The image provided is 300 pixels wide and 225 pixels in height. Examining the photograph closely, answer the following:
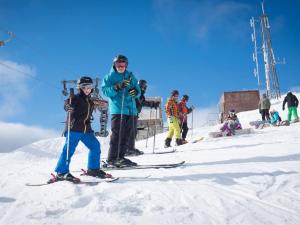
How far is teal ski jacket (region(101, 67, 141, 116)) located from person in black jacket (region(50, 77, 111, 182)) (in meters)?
0.81

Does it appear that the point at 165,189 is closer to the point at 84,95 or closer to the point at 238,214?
the point at 238,214

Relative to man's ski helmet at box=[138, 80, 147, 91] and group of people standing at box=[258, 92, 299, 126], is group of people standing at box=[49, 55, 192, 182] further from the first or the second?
group of people standing at box=[258, 92, 299, 126]

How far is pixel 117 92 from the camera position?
608 centimetres

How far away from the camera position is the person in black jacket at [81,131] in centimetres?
481

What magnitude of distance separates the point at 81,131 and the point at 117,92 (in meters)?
1.37

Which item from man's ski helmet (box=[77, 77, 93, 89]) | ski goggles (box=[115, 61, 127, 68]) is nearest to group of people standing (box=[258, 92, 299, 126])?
ski goggles (box=[115, 61, 127, 68])

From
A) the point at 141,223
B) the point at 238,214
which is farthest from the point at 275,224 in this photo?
the point at 141,223

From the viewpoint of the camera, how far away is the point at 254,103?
31.3 metres

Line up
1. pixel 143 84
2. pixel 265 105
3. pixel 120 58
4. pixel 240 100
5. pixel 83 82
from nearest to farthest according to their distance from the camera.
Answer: pixel 83 82 < pixel 120 58 < pixel 143 84 < pixel 265 105 < pixel 240 100

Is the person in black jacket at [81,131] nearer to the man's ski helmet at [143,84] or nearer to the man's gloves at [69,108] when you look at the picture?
the man's gloves at [69,108]

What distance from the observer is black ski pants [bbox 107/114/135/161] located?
588cm

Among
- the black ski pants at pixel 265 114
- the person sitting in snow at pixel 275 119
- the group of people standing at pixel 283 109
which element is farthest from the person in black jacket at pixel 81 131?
the black ski pants at pixel 265 114

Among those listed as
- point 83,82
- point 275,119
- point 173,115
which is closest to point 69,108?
point 83,82

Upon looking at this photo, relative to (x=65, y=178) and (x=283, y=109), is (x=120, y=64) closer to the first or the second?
(x=65, y=178)
